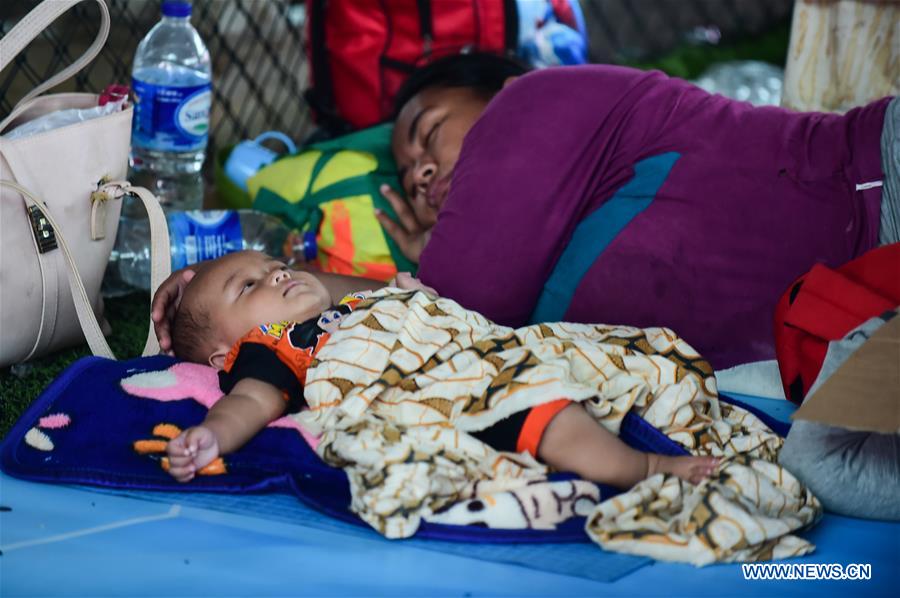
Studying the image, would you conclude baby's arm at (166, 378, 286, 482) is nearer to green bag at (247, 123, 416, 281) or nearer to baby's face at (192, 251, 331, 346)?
baby's face at (192, 251, 331, 346)

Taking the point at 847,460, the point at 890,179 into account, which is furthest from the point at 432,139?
the point at 847,460

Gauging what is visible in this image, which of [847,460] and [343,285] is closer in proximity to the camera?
[847,460]

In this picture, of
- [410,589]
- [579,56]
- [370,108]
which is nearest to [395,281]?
[410,589]

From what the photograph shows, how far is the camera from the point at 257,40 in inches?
137

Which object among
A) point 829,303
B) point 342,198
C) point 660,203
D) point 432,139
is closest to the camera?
point 829,303

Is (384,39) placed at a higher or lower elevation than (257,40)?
higher

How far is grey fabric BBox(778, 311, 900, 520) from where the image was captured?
147cm

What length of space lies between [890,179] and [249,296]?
104cm

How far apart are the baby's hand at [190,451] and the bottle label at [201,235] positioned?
35.7 inches

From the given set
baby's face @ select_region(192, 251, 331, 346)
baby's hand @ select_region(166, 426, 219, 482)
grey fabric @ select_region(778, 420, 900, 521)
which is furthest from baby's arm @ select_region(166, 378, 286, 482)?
grey fabric @ select_region(778, 420, 900, 521)

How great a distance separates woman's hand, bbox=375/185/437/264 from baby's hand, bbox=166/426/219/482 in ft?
3.04

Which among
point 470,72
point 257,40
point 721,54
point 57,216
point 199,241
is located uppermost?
point 470,72

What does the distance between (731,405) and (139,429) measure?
918 mm

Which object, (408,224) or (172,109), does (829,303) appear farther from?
(172,109)
